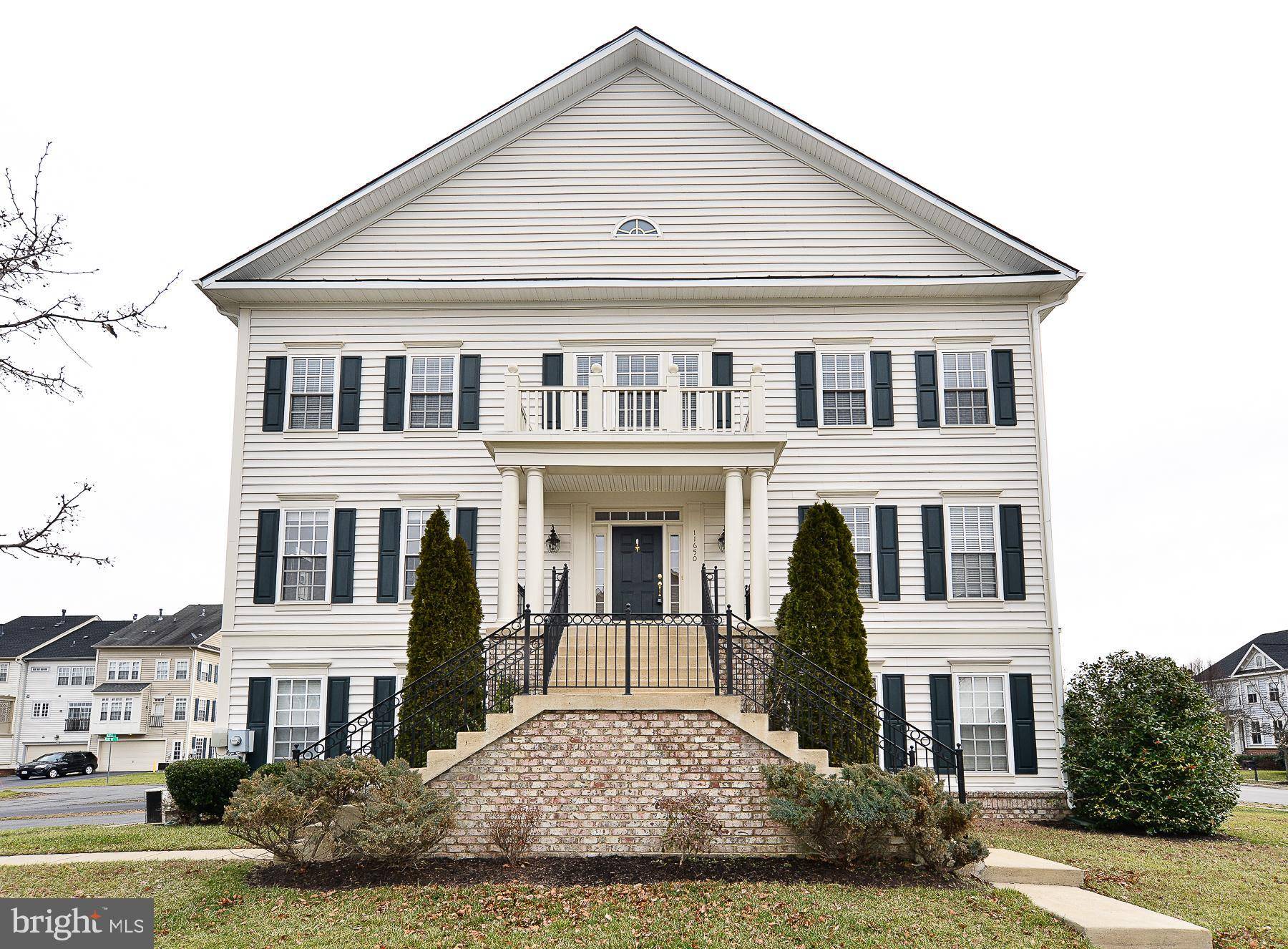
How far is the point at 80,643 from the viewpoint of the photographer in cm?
6281

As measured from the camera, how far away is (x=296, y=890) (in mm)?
10039

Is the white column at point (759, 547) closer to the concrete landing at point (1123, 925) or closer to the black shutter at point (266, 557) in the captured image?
the concrete landing at point (1123, 925)

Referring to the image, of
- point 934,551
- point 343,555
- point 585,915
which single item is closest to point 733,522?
point 934,551

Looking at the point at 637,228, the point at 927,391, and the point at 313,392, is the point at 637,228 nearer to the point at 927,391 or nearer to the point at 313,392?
the point at 927,391

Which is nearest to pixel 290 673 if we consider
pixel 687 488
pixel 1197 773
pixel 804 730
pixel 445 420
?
pixel 445 420

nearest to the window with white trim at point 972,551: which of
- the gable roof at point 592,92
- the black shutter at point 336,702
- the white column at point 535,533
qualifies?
the gable roof at point 592,92

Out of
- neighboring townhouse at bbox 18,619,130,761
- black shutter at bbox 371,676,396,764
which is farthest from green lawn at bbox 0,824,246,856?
neighboring townhouse at bbox 18,619,130,761

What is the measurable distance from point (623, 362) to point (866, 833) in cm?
1000

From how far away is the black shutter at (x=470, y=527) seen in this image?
58.4ft

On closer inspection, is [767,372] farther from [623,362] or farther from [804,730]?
[804,730]

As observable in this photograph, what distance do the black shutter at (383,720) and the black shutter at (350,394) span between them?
176 inches

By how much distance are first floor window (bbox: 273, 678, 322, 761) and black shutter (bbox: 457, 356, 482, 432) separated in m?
5.07

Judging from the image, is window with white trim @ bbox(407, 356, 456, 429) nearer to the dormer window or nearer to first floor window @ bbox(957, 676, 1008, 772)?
the dormer window

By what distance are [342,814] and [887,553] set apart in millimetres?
10388
